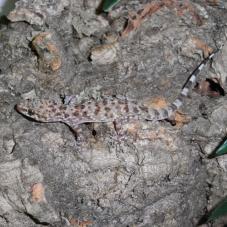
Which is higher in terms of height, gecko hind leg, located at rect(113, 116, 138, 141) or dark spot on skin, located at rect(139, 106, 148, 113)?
dark spot on skin, located at rect(139, 106, 148, 113)

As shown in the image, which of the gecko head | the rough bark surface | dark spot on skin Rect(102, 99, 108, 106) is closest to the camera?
the rough bark surface

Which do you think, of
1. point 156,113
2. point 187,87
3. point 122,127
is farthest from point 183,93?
point 122,127

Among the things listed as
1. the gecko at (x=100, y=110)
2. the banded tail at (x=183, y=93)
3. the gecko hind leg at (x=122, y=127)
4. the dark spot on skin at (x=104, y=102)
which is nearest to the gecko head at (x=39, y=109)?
the gecko at (x=100, y=110)

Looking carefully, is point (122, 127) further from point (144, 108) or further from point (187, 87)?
point (187, 87)

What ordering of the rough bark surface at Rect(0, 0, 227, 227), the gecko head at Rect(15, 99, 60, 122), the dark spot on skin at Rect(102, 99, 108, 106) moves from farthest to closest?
the dark spot on skin at Rect(102, 99, 108, 106) < the gecko head at Rect(15, 99, 60, 122) < the rough bark surface at Rect(0, 0, 227, 227)

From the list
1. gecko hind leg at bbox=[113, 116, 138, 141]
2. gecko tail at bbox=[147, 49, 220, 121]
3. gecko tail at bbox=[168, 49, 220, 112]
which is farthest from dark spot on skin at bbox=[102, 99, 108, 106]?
gecko tail at bbox=[168, 49, 220, 112]

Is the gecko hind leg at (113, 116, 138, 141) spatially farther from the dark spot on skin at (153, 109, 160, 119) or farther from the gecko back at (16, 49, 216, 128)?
the dark spot on skin at (153, 109, 160, 119)

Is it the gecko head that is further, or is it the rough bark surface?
the gecko head
